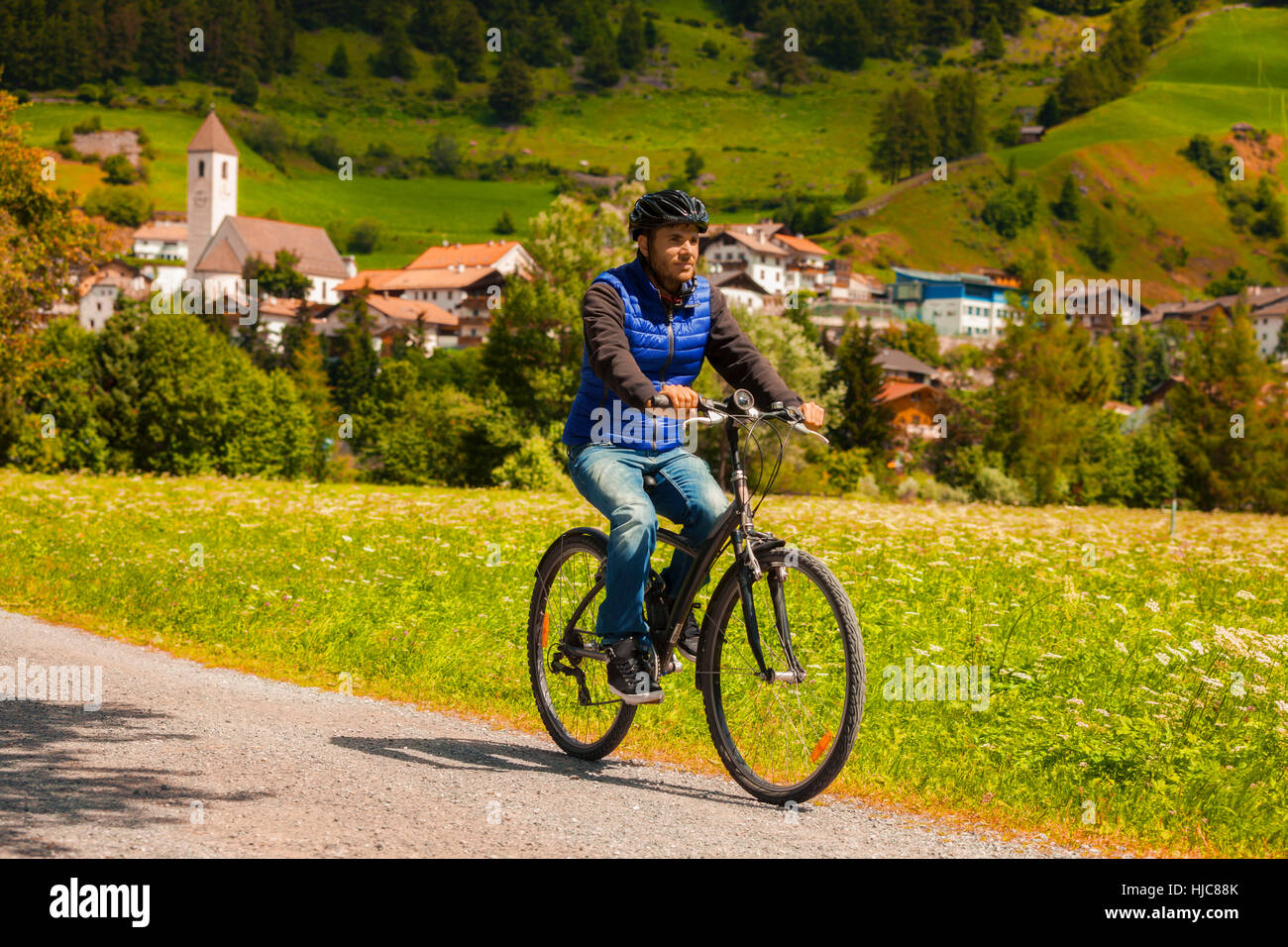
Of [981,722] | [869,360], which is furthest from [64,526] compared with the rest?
[869,360]

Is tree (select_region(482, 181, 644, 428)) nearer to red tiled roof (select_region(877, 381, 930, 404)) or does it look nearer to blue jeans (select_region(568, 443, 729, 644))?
blue jeans (select_region(568, 443, 729, 644))

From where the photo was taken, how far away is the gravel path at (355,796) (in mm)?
4891

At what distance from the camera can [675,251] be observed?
634 centimetres

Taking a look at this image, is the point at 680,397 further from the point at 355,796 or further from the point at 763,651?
the point at 355,796

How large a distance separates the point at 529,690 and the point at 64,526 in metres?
10.8

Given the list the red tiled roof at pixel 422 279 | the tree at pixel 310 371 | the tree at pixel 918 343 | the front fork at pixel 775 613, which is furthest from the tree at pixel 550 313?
the red tiled roof at pixel 422 279

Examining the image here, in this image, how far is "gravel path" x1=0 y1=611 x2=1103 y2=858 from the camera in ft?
16.0

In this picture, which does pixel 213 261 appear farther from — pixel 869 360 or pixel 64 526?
pixel 64 526

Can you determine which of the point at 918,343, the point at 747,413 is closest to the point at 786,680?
the point at 747,413

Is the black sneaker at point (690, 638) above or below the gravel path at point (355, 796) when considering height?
above

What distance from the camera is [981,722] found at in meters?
7.30

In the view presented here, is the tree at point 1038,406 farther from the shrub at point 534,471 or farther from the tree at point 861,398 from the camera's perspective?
the shrub at point 534,471

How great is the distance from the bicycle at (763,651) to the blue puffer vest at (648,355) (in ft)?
0.93

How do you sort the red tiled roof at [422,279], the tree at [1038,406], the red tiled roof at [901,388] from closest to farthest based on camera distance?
the tree at [1038,406], the red tiled roof at [901,388], the red tiled roof at [422,279]
